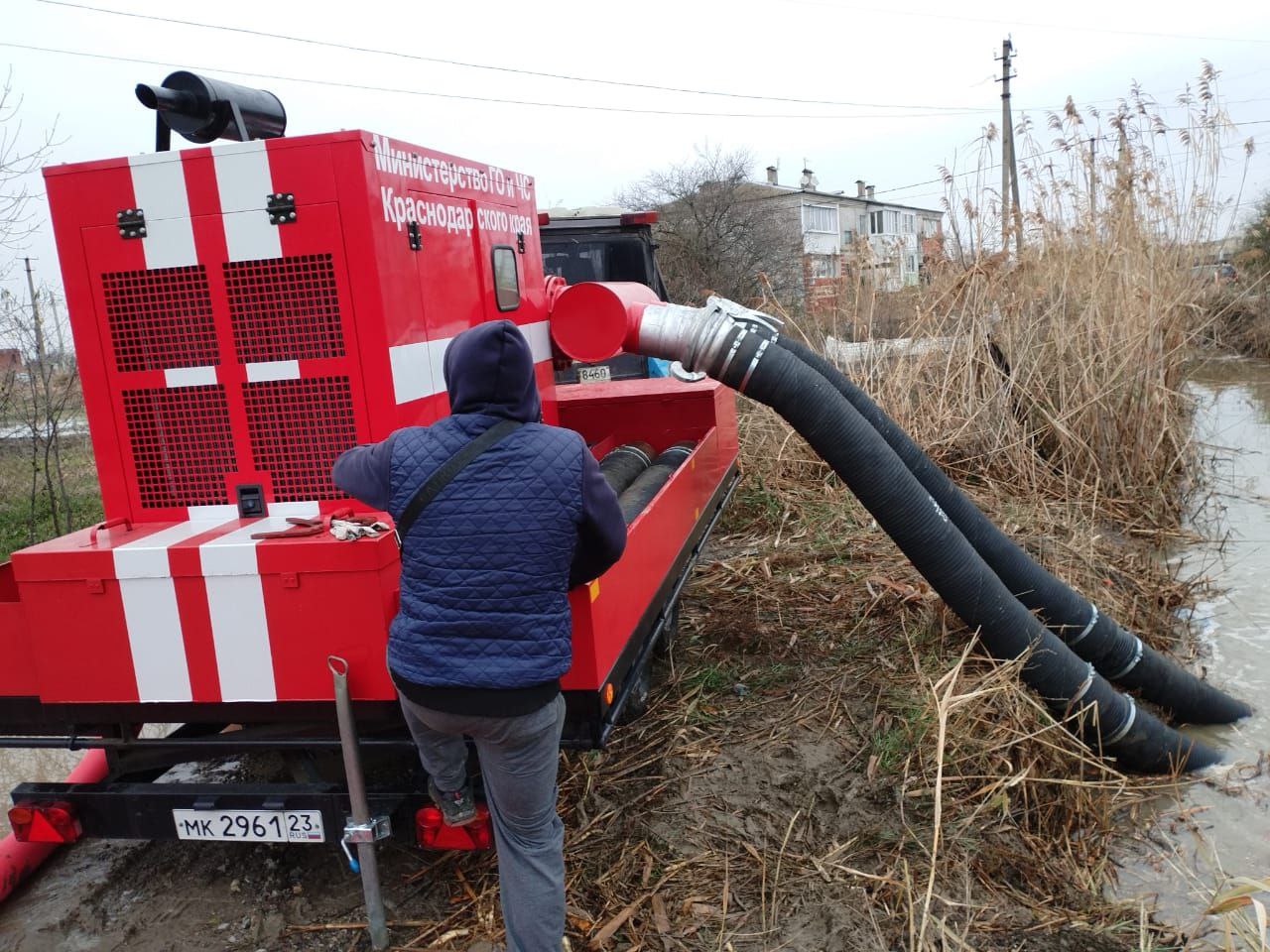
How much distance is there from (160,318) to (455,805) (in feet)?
5.87

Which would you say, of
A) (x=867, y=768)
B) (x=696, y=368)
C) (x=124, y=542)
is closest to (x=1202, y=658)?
(x=867, y=768)

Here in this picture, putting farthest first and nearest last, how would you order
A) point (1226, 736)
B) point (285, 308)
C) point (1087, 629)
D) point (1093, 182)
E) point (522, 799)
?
point (1093, 182) → point (1226, 736) → point (1087, 629) → point (285, 308) → point (522, 799)

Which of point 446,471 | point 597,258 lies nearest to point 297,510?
point 446,471

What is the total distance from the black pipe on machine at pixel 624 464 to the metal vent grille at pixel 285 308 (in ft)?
5.50

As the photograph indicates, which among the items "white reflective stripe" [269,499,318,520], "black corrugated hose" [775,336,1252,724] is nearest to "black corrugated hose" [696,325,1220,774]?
"black corrugated hose" [775,336,1252,724]

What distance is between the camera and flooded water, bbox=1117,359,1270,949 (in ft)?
11.6

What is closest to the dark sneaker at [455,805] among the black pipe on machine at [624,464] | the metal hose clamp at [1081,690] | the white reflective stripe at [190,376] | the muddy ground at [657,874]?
the muddy ground at [657,874]

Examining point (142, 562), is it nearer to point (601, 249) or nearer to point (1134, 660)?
point (1134, 660)

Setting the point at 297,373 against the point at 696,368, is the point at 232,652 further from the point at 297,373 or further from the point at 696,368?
the point at 696,368

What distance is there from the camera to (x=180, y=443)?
10.1ft

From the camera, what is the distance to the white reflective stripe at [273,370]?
2.97 m

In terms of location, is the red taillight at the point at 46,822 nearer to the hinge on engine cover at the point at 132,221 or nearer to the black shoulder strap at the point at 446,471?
the black shoulder strap at the point at 446,471

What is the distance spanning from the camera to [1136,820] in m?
Answer: 3.96

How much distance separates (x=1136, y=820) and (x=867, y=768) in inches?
52.5
